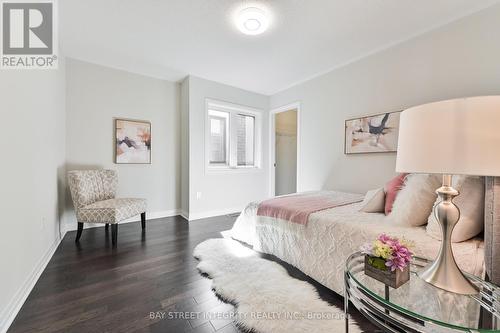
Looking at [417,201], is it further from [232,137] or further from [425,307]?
[232,137]

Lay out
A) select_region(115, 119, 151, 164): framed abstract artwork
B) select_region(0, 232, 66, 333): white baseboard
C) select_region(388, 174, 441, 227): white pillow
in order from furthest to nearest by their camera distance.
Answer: select_region(115, 119, 151, 164): framed abstract artwork, select_region(388, 174, 441, 227): white pillow, select_region(0, 232, 66, 333): white baseboard

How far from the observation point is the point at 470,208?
1136 millimetres

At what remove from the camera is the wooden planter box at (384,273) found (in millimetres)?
922

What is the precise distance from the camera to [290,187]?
5.17m

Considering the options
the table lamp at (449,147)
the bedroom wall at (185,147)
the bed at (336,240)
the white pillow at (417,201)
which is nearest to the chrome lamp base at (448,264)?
the table lamp at (449,147)

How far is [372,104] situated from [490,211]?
7.00ft

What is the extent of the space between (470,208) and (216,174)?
10.8 feet

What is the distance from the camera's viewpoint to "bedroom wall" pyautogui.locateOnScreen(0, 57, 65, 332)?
1.31 metres

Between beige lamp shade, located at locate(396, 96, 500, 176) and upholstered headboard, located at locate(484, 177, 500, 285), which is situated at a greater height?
beige lamp shade, located at locate(396, 96, 500, 176)

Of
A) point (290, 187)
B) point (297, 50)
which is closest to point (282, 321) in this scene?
point (297, 50)

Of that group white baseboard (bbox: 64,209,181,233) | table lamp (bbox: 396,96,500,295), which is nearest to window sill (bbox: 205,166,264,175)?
white baseboard (bbox: 64,209,181,233)

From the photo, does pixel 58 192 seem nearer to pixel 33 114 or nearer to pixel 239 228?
pixel 33 114

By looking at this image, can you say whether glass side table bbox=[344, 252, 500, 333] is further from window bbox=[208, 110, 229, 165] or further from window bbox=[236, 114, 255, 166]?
window bbox=[236, 114, 255, 166]

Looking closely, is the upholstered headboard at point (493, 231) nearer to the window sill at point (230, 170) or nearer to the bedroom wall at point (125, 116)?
the window sill at point (230, 170)
